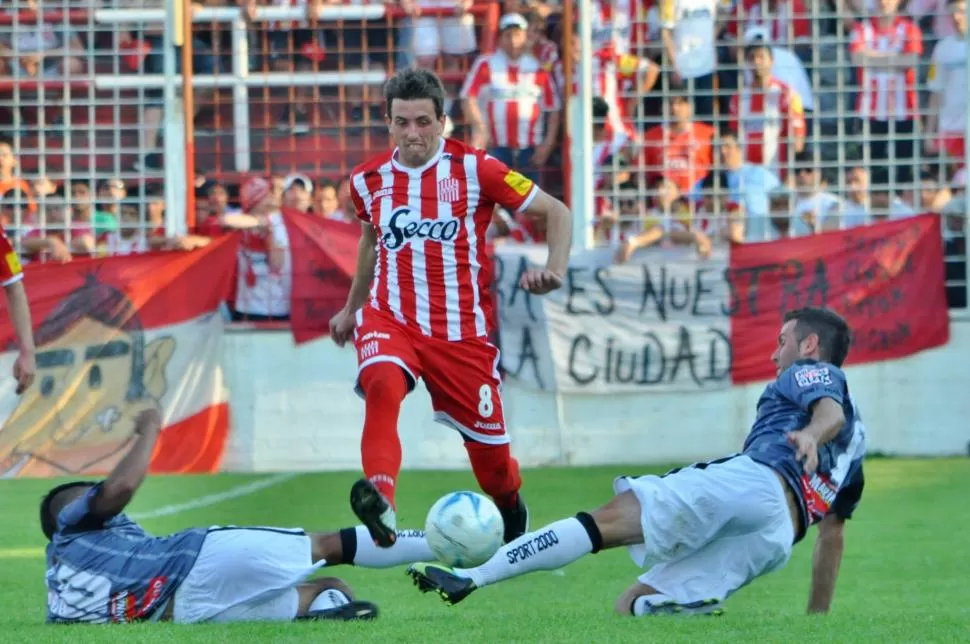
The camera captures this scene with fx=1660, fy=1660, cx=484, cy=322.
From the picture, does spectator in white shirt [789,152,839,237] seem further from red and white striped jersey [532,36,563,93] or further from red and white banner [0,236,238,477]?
red and white banner [0,236,238,477]

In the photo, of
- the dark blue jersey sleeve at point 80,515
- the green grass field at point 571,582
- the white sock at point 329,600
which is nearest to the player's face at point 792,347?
the green grass field at point 571,582

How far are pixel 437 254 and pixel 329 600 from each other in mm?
1920

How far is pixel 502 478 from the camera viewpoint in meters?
7.94

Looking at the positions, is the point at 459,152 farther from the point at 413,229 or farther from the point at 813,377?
the point at 813,377

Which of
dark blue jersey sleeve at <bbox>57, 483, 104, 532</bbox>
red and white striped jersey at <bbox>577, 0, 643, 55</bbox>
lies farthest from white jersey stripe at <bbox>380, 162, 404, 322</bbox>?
red and white striped jersey at <bbox>577, 0, 643, 55</bbox>

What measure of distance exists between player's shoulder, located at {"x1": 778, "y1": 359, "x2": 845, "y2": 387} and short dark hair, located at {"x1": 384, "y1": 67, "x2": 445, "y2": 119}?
6.78ft

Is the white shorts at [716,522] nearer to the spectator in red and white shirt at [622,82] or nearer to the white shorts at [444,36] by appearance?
the spectator in red and white shirt at [622,82]

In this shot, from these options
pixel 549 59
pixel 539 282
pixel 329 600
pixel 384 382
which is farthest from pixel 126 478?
pixel 549 59

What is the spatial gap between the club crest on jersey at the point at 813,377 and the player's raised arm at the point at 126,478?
2483mm

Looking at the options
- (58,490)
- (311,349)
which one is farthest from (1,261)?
(311,349)

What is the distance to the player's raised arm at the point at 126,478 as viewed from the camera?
6.14m

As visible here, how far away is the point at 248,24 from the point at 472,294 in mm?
7935

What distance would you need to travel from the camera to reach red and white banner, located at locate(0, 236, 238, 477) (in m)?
13.4

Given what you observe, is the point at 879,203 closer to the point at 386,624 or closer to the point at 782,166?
the point at 782,166
